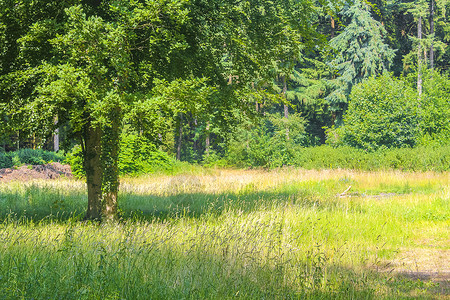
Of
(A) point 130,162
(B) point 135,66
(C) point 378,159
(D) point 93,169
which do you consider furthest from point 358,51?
(D) point 93,169

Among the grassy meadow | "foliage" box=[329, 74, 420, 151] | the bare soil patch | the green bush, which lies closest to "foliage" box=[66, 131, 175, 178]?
the grassy meadow

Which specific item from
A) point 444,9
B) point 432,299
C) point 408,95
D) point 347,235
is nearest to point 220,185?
point 347,235

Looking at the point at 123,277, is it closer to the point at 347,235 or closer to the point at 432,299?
the point at 432,299

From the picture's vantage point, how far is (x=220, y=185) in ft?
60.5

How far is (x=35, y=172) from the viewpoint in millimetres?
21641

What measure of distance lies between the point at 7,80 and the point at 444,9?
39303 mm

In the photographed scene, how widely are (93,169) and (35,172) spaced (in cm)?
1349

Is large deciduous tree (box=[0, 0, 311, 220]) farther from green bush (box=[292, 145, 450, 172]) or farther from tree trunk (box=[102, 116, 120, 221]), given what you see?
green bush (box=[292, 145, 450, 172])

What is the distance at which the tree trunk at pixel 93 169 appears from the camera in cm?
972

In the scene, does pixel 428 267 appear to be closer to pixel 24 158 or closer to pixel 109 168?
pixel 109 168

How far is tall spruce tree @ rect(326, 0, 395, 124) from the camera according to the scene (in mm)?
37281

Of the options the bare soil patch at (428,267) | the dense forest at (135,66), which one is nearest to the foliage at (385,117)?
the dense forest at (135,66)

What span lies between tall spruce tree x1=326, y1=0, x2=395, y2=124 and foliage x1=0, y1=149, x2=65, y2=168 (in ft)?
76.9

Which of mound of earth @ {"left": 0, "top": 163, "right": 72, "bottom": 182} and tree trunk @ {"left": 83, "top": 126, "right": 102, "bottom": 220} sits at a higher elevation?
tree trunk @ {"left": 83, "top": 126, "right": 102, "bottom": 220}
